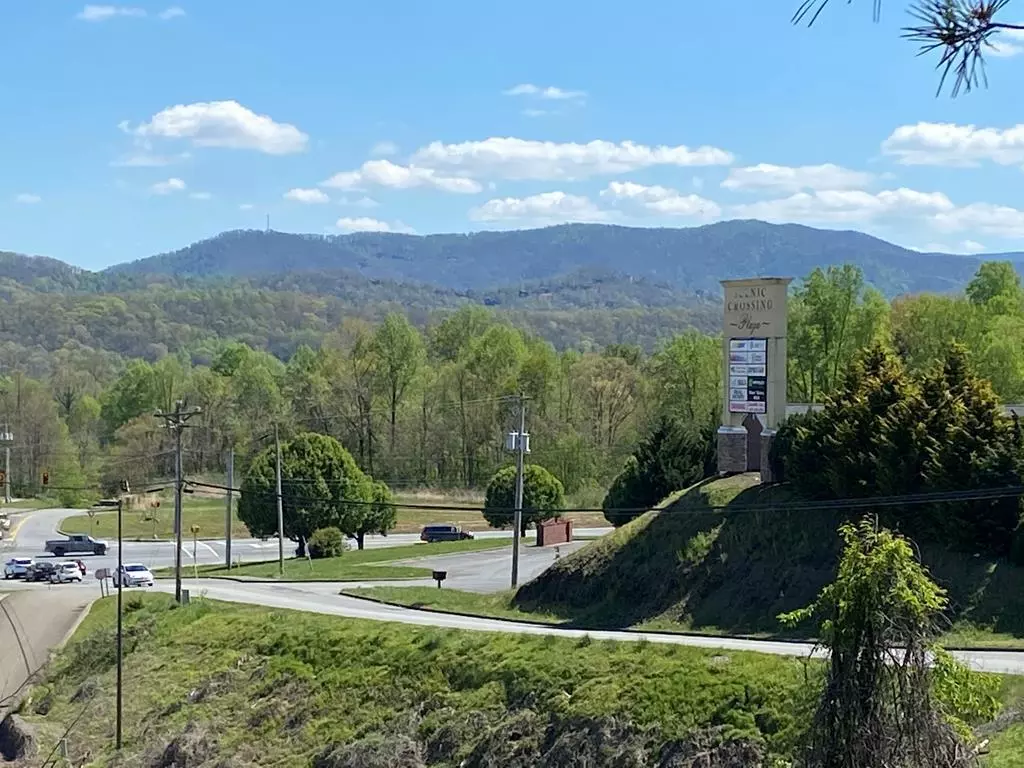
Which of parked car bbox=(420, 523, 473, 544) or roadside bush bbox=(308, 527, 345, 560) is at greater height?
roadside bush bbox=(308, 527, 345, 560)

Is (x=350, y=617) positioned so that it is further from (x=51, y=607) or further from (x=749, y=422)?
(x=51, y=607)

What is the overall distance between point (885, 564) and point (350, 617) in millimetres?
26715

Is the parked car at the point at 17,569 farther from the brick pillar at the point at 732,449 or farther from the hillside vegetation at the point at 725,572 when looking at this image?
the brick pillar at the point at 732,449

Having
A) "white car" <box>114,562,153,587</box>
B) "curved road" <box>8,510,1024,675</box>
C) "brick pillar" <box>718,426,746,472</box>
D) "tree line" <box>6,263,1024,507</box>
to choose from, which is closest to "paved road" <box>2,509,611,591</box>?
"curved road" <box>8,510,1024,675</box>

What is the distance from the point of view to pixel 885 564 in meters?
10.9

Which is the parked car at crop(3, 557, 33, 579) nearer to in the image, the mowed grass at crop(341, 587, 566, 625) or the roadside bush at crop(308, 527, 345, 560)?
the roadside bush at crop(308, 527, 345, 560)

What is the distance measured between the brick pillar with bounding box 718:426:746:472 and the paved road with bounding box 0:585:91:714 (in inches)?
887

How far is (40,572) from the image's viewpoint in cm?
5653

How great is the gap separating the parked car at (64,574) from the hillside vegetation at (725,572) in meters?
27.6

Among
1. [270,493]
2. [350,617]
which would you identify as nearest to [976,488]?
[350,617]

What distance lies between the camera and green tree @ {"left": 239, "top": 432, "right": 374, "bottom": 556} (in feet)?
196

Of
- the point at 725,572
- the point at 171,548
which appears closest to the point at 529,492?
the point at 171,548

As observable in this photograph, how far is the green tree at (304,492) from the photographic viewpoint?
2352 inches

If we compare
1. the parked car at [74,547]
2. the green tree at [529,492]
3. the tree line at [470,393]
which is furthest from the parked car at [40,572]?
the green tree at [529,492]
